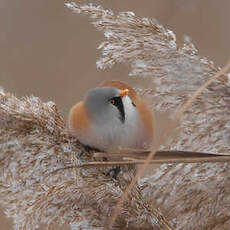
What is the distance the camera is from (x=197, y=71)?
0.65 meters

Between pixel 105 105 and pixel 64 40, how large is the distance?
0.86m

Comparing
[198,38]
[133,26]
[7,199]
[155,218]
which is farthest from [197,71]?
[198,38]

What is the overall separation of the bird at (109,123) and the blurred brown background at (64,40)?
0.67 m

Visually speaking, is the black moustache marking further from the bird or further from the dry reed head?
the dry reed head

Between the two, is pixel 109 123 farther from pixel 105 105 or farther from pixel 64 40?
pixel 64 40

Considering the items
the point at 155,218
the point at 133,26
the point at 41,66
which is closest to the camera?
the point at 155,218

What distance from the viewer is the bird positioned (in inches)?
27.3

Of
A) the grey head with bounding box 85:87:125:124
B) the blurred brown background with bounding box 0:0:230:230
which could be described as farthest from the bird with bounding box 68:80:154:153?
the blurred brown background with bounding box 0:0:230:230

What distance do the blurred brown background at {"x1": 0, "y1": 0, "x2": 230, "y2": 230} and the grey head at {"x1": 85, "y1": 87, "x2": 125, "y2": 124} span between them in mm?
686

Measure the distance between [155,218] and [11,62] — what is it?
3.42 ft

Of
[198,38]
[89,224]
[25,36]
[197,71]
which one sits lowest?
[89,224]

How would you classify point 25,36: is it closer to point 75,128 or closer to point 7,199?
point 75,128

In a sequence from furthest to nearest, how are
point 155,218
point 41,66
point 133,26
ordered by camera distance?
point 41,66 → point 133,26 → point 155,218

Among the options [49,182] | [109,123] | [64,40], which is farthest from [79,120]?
[64,40]
